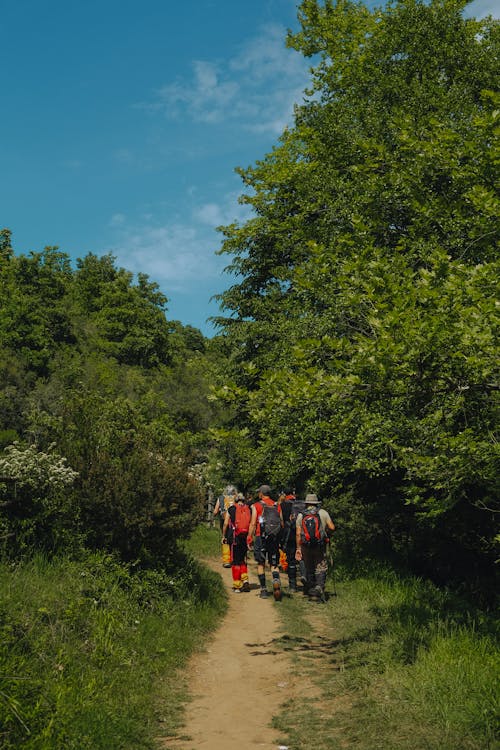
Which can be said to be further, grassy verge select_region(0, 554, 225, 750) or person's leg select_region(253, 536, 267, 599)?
person's leg select_region(253, 536, 267, 599)

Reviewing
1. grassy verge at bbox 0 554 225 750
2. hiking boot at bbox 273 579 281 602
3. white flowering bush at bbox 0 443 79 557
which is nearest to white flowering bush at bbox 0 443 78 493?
white flowering bush at bbox 0 443 79 557

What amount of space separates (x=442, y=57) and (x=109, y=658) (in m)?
15.3

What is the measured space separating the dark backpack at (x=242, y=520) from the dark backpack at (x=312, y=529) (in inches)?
55.3

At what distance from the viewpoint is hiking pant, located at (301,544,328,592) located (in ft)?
39.4

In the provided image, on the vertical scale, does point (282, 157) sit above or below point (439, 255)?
above

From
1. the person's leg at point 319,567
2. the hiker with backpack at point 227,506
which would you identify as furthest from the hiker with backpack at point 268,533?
the person's leg at point 319,567

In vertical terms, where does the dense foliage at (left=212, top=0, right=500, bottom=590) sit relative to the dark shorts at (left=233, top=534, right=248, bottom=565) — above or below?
above

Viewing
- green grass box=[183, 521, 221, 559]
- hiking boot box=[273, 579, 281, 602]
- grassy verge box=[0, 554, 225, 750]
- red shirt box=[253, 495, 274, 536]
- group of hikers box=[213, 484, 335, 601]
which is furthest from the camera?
green grass box=[183, 521, 221, 559]

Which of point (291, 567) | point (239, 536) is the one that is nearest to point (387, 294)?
point (239, 536)

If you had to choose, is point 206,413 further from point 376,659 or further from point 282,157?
point 376,659

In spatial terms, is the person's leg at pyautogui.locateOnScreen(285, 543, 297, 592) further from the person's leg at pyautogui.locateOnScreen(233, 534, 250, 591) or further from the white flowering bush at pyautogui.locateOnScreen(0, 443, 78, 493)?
the white flowering bush at pyautogui.locateOnScreen(0, 443, 78, 493)

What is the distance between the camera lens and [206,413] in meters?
36.3

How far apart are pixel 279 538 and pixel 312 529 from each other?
1983 millimetres

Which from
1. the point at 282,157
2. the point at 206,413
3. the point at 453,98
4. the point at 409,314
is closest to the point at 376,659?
the point at 409,314
